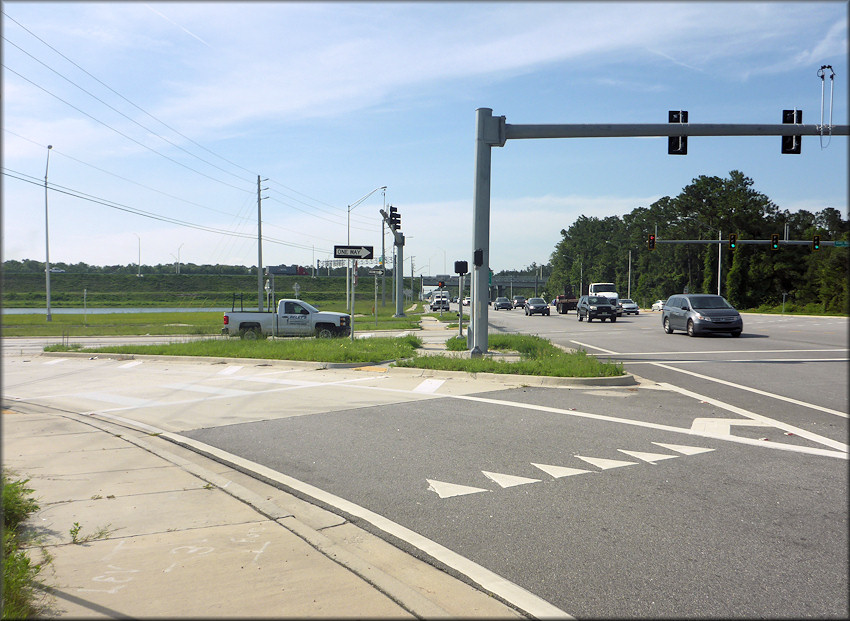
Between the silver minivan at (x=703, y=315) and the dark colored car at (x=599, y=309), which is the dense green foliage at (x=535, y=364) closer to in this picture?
the silver minivan at (x=703, y=315)

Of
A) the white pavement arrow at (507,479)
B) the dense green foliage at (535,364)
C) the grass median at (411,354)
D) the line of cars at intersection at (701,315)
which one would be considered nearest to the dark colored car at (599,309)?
the line of cars at intersection at (701,315)

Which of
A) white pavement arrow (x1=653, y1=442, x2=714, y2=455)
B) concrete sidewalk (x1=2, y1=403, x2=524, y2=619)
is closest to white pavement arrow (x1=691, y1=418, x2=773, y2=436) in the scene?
white pavement arrow (x1=653, y1=442, x2=714, y2=455)

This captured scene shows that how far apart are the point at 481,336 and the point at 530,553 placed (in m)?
12.9

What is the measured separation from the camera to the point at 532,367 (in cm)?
1446

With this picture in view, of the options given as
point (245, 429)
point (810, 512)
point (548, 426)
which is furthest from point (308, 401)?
point (810, 512)

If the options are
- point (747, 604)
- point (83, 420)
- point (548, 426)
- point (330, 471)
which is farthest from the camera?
point (83, 420)

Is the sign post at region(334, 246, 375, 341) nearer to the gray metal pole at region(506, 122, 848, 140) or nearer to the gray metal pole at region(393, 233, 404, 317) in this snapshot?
the gray metal pole at region(506, 122, 848, 140)

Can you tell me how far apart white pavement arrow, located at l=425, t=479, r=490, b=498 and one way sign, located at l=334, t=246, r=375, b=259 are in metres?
16.2

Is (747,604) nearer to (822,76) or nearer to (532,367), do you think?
(822,76)

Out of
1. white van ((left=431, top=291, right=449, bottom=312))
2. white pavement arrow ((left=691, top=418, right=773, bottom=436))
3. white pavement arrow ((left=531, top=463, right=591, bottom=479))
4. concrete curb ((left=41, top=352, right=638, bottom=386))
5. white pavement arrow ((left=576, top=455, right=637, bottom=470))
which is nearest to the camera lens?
white pavement arrow ((left=531, top=463, right=591, bottom=479))

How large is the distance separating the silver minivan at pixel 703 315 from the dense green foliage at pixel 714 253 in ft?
5.59

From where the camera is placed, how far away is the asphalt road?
429 centimetres


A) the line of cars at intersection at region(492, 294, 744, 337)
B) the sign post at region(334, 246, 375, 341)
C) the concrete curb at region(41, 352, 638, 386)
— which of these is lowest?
the concrete curb at region(41, 352, 638, 386)

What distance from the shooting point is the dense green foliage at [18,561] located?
3.33m
